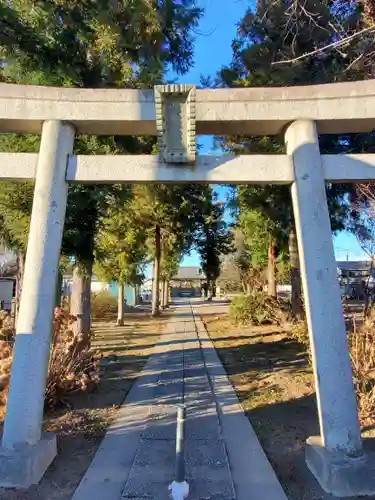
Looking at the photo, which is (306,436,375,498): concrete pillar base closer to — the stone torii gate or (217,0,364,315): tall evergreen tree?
the stone torii gate

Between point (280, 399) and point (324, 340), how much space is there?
281cm

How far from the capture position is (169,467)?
13.2ft

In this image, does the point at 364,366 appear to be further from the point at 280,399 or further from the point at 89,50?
the point at 89,50

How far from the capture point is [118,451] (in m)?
4.43

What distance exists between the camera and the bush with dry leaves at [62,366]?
554 centimetres

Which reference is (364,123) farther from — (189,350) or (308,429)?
(189,350)

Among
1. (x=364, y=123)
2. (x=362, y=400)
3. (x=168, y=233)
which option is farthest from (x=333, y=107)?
(x=168, y=233)

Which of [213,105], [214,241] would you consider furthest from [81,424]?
[214,241]

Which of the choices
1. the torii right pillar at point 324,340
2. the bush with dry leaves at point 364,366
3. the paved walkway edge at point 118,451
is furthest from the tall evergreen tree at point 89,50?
the bush with dry leaves at point 364,366

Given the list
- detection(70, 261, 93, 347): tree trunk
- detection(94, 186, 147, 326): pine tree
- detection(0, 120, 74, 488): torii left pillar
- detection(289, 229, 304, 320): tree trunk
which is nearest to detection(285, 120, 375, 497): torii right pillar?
detection(0, 120, 74, 488): torii left pillar

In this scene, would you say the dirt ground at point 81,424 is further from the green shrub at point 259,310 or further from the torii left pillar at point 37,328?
the green shrub at point 259,310

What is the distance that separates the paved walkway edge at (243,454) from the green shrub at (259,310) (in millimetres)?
9391

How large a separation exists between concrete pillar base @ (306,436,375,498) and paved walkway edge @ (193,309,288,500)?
0.41m

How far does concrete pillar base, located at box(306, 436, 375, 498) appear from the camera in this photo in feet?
11.8
